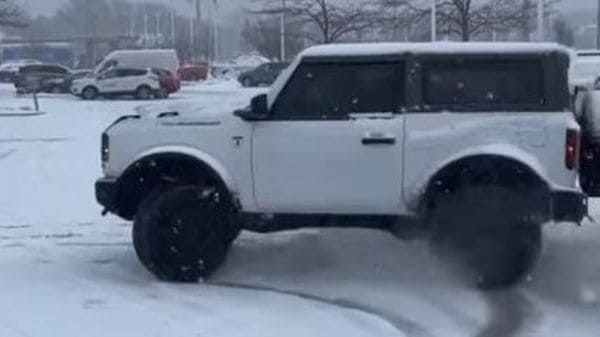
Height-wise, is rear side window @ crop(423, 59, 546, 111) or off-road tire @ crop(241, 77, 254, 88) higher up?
rear side window @ crop(423, 59, 546, 111)

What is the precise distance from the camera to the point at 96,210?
14.9 metres

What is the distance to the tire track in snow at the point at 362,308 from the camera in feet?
28.9

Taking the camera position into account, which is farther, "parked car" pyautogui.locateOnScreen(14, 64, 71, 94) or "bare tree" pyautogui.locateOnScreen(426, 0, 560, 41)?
"parked car" pyautogui.locateOnScreen(14, 64, 71, 94)

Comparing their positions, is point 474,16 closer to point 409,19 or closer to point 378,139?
point 409,19

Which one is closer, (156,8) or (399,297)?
(399,297)

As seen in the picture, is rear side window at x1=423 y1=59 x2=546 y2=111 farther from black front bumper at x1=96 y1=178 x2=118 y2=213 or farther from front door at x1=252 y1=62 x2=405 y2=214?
black front bumper at x1=96 y1=178 x2=118 y2=213

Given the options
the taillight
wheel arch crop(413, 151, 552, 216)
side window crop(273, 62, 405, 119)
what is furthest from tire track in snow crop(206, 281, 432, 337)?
the taillight

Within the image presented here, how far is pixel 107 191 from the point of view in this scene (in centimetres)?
1066

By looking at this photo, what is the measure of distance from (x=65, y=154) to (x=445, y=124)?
14640mm

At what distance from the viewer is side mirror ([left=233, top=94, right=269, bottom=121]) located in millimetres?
10297

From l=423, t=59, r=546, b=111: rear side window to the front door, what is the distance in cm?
26

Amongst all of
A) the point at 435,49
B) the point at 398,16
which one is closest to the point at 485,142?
the point at 435,49

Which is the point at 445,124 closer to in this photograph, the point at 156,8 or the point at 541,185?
the point at 541,185

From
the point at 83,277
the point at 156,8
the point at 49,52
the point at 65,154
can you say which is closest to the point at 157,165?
the point at 83,277
